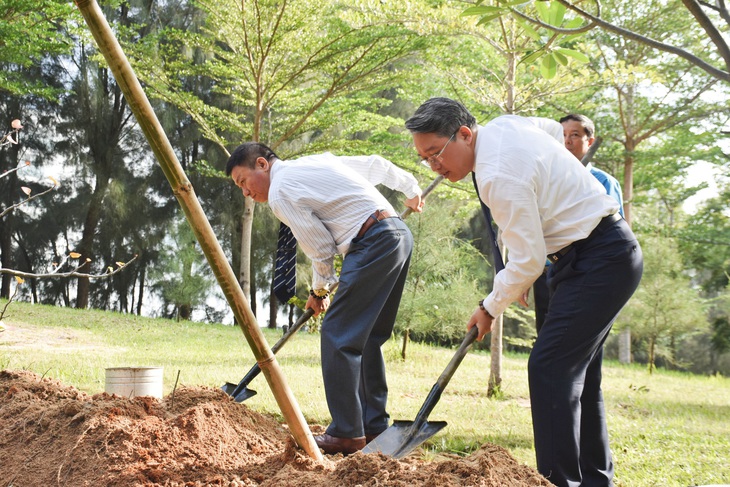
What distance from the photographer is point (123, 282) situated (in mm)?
20953

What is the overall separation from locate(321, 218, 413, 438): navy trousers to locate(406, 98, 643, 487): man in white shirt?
2.59 ft

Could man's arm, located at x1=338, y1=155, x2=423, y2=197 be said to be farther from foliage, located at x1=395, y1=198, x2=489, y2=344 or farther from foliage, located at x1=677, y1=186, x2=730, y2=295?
foliage, located at x1=677, y1=186, x2=730, y2=295

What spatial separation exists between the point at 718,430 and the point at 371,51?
27.5ft

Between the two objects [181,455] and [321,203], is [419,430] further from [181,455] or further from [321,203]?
[321,203]

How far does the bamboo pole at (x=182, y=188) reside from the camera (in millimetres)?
1838

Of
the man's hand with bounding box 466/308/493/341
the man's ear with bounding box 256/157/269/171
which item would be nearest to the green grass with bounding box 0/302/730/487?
the man's hand with bounding box 466/308/493/341

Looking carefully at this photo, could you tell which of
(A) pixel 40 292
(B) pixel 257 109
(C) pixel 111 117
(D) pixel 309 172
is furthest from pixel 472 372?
(A) pixel 40 292

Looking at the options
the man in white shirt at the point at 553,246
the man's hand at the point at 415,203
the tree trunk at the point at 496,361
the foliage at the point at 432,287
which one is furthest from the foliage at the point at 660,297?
the man in white shirt at the point at 553,246

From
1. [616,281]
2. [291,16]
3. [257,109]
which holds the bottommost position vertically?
[616,281]

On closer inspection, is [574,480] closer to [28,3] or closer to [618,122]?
[28,3]

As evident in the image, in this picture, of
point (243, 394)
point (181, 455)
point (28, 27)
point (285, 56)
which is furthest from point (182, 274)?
point (181, 455)

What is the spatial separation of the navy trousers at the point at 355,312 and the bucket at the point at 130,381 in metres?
1.22

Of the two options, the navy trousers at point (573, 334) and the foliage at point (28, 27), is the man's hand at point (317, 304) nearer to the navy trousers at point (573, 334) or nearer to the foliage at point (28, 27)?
the navy trousers at point (573, 334)

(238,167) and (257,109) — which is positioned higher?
(257,109)
